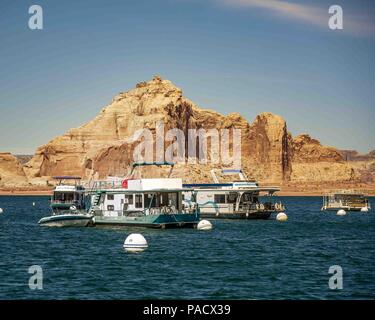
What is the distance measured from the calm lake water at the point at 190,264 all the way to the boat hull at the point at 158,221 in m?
0.87

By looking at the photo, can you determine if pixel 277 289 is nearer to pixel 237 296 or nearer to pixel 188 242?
pixel 237 296

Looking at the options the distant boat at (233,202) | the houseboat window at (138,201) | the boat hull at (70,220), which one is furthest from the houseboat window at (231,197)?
the boat hull at (70,220)

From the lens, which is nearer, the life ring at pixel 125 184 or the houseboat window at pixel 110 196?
the life ring at pixel 125 184

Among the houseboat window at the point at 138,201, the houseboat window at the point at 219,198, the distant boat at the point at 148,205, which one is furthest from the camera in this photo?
the houseboat window at the point at 219,198

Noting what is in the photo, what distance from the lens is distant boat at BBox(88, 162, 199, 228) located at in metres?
59.6

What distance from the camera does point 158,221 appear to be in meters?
59.0

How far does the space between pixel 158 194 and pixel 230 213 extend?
64.5 ft

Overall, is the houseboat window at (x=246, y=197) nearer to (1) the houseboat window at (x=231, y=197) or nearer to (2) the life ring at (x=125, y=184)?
(1) the houseboat window at (x=231, y=197)

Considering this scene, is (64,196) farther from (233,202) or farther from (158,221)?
(158,221)

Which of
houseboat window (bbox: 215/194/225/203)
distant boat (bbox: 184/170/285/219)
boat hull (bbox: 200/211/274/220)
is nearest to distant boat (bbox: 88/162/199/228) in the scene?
boat hull (bbox: 200/211/274/220)

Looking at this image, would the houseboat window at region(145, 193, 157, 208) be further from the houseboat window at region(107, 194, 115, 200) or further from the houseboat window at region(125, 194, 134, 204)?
the houseboat window at region(107, 194, 115, 200)

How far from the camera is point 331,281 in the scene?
31.5m

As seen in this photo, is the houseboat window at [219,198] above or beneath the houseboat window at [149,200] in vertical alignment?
beneath

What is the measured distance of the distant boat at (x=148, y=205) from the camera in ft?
196
